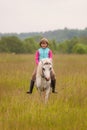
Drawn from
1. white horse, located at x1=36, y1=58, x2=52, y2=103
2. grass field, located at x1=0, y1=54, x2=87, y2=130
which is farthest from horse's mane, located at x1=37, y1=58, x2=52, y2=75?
grass field, located at x1=0, y1=54, x2=87, y2=130

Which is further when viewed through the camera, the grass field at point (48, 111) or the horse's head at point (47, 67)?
the horse's head at point (47, 67)

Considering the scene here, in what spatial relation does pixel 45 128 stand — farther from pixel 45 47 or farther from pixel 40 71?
pixel 45 47

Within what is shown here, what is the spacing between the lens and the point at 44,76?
8.32 m

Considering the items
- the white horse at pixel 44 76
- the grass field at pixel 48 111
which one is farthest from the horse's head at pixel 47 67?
the grass field at pixel 48 111

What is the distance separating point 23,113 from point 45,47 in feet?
8.19

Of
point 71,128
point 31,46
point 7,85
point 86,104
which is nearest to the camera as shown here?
point 71,128

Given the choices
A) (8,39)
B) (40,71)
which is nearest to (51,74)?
(40,71)

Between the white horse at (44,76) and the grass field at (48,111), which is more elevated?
the white horse at (44,76)

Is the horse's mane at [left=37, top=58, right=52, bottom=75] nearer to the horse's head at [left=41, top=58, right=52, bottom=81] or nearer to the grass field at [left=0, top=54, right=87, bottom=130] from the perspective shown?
the horse's head at [left=41, top=58, right=52, bottom=81]

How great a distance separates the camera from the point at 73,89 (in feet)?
32.6

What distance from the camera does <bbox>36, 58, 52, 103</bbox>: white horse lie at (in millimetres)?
8164

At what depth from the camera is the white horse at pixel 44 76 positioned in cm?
816

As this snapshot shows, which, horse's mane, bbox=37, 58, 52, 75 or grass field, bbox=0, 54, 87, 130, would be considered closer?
grass field, bbox=0, 54, 87, 130

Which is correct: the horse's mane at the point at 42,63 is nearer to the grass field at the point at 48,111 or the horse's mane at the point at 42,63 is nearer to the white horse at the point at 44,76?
the white horse at the point at 44,76
